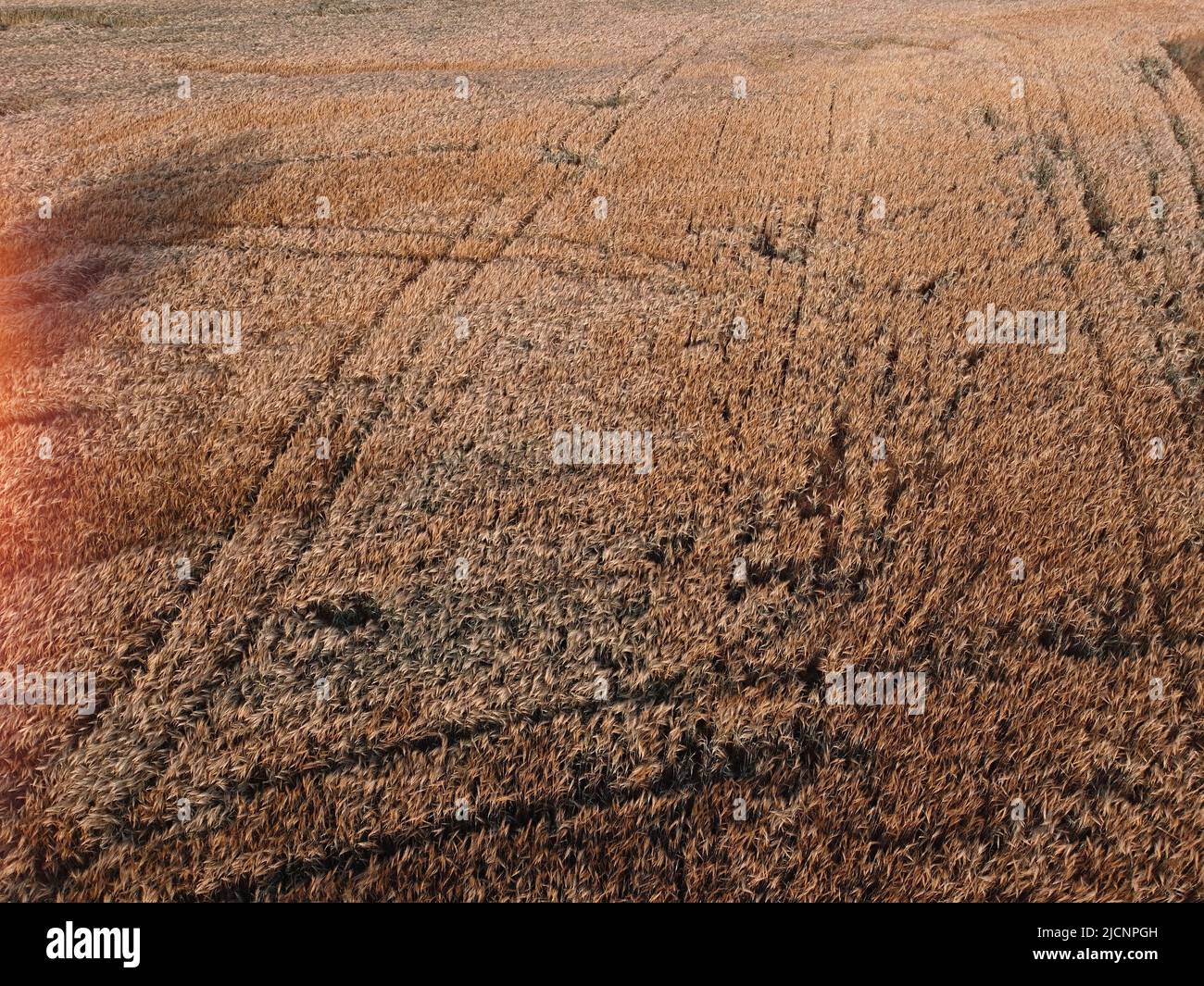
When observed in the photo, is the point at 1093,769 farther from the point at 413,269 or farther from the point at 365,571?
the point at 413,269

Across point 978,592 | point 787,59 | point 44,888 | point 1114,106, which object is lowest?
point 44,888

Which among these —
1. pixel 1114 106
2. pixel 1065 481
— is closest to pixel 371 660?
pixel 1065 481

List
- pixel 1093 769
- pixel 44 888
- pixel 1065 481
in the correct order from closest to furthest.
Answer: pixel 44 888 → pixel 1093 769 → pixel 1065 481

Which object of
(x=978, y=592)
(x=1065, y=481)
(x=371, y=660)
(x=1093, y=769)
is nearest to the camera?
(x=1093, y=769)

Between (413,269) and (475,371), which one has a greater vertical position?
(413,269)

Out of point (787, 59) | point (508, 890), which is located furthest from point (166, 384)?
point (787, 59)

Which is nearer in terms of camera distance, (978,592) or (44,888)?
(44,888)
